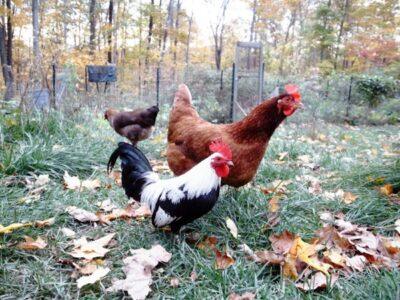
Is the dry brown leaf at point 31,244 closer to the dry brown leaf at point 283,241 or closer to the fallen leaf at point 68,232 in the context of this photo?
the fallen leaf at point 68,232

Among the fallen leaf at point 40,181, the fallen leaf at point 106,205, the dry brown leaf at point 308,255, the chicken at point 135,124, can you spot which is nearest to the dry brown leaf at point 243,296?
the dry brown leaf at point 308,255

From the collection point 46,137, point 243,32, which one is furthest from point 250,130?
point 243,32

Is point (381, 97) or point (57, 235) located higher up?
point (381, 97)

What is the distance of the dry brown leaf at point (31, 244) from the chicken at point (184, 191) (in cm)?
77

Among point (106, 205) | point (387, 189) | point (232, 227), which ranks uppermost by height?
point (387, 189)

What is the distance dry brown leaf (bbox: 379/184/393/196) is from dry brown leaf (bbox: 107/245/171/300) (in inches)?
83.7

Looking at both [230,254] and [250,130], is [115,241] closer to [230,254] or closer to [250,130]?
[230,254]

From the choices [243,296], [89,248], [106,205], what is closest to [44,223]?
[89,248]

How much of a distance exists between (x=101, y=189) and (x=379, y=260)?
260 cm

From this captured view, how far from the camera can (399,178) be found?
3.29m

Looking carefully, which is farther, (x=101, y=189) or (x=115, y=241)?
(x=101, y=189)

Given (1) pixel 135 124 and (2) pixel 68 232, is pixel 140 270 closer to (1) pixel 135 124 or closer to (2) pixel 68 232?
(2) pixel 68 232

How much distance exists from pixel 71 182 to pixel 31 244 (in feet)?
4.47

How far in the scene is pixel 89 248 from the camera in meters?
2.25
